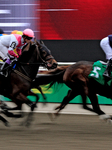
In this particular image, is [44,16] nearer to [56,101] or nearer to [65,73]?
[56,101]

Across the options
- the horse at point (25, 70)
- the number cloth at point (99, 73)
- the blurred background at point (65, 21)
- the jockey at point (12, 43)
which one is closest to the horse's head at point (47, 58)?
the horse at point (25, 70)

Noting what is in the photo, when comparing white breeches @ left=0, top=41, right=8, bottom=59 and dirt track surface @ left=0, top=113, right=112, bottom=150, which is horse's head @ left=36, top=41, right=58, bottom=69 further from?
dirt track surface @ left=0, top=113, right=112, bottom=150

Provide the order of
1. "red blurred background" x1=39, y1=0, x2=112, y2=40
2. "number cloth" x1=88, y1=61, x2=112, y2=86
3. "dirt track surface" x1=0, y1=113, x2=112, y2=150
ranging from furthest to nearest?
"red blurred background" x1=39, y1=0, x2=112, y2=40 < "number cloth" x1=88, y1=61, x2=112, y2=86 < "dirt track surface" x1=0, y1=113, x2=112, y2=150

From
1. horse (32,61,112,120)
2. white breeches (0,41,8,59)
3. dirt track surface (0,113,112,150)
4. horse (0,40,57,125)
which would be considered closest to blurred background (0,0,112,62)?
dirt track surface (0,113,112,150)

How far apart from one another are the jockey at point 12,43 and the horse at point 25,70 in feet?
0.38

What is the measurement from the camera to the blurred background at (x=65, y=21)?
10117mm

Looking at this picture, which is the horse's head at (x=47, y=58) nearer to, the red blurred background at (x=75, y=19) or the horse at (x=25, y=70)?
the horse at (x=25, y=70)

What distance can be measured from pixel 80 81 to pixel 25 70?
1065 millimetres

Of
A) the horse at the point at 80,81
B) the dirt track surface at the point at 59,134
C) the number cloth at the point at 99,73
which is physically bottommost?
the dirt track surface at the point at 59,134

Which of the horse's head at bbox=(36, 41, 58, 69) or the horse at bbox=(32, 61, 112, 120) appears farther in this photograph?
the horse at bbox=(32, 61, 112, 120)

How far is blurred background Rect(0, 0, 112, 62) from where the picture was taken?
33.2 feet

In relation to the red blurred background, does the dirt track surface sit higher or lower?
lower

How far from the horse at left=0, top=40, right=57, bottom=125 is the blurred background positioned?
13.6 ft

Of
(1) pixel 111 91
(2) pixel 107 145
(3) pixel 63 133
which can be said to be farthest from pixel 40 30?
(2) pixel 107 145
